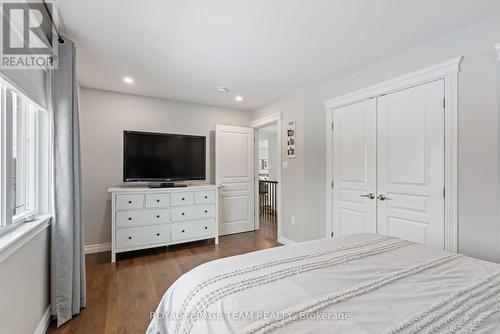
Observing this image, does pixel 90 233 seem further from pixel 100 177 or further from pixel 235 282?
pixel 235 282

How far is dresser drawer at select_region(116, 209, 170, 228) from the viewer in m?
3.11

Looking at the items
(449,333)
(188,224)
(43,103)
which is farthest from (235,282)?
(188,224)

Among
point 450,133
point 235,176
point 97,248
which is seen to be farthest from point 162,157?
point 450,133

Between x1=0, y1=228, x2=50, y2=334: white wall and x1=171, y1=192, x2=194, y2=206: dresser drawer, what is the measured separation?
167 cm

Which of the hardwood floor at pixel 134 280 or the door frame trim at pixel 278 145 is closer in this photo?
the hardwood floor at pixel 134 280

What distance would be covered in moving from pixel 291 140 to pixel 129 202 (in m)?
2.51

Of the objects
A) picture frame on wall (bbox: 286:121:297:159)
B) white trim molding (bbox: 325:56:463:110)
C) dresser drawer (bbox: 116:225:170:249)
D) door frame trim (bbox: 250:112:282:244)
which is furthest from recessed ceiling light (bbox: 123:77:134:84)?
white trim molding (bbox: 325:56:463:110)

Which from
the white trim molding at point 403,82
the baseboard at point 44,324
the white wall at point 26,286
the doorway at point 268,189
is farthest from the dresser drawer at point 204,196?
the white trim molding at point 403,82

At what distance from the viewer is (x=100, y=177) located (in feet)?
11.4

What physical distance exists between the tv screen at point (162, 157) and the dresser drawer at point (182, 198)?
33 centimetres

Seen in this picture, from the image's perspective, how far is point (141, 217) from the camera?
3.23 metres

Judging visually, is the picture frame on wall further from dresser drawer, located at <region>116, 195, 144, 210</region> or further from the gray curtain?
the gray curtain

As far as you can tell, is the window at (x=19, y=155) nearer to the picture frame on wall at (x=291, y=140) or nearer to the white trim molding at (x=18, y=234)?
the white trim molding at (x=18, y=234)

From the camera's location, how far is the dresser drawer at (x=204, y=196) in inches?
143
